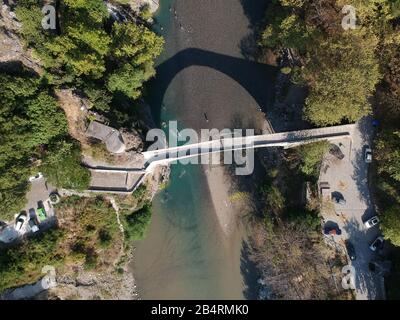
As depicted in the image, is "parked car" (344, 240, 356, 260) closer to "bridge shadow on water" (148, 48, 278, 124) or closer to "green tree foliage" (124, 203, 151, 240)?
"bridge shadow on water" (148, 48, 278, 124)

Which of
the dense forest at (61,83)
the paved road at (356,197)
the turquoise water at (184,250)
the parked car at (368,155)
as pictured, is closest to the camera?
the dense forest at (61,83)

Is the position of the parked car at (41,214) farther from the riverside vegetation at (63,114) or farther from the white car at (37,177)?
the white car at (37,177)

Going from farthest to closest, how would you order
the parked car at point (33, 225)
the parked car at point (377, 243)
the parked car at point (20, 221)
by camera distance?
1. the parked car at point (377, 243)
2. the parked car at point (33, 225)
3. the parked car at point (20, 221)

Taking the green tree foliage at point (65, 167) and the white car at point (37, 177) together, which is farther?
the white car at point (37, 177)

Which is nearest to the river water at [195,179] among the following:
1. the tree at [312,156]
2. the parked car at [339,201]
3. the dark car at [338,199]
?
the tree at [312,156]

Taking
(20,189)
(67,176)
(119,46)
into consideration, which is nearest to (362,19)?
(119,46)

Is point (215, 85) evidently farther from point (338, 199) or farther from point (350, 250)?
point (350, 250)
